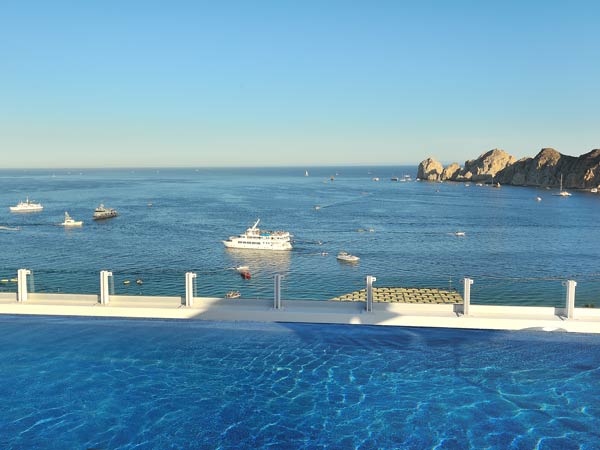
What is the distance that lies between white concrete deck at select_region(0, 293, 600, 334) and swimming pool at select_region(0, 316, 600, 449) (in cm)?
25

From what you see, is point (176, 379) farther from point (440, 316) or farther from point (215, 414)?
point (440, 316)

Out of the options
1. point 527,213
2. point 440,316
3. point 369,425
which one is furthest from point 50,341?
point 527,213

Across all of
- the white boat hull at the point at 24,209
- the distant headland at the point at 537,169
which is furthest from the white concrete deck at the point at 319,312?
the distant headland at the point at 537,169

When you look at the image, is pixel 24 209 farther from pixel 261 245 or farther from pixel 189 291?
pixel 189 291

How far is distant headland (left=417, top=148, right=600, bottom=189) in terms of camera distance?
5688 inches

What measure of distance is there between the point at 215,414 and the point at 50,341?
20.9 feet

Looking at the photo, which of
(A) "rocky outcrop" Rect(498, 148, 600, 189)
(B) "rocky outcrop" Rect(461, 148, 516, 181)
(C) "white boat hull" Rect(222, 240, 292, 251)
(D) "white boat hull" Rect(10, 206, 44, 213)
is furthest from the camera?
(B) "rocky outcrop" Rect(461, 148, 516, 181)

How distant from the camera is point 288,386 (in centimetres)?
1247

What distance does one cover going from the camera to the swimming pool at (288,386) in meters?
10.5

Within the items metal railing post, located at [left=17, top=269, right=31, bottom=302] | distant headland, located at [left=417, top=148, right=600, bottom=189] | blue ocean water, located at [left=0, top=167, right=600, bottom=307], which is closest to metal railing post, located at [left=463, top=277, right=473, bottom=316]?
blue ocean water, located at [left=0, top=167, right=600, bottom=307]

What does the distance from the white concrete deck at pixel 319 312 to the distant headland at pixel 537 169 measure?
471 ft

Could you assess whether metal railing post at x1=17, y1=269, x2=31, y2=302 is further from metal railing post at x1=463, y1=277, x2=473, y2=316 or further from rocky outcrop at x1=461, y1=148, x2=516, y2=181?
rocky outcrop at x1=461, y1=148, x2=516, y2=181

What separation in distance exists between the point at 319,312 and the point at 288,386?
3.44m

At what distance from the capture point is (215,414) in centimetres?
1122
